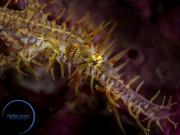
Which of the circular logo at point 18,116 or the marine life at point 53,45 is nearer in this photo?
the marine life at point 53,45

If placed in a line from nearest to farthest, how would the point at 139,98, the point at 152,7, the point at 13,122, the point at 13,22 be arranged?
the point at 13,22, the point at 139,98, the point at 13,122, the point at 152,7

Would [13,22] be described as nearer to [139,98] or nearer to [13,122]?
[13,122]

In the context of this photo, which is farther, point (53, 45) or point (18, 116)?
point (18, 116)

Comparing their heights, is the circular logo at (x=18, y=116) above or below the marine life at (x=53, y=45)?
below

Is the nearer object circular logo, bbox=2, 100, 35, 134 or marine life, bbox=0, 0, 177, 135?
marine life, bbox=0, 0, 177, 135

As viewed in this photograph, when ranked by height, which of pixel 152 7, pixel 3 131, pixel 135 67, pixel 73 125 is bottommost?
pixel 3 131

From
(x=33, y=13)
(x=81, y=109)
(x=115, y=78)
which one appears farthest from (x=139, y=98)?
(x=33, y=13)

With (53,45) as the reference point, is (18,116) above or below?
below

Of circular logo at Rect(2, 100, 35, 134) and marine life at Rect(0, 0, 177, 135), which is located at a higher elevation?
marine life at Rect(0, 0, 177, 135)
